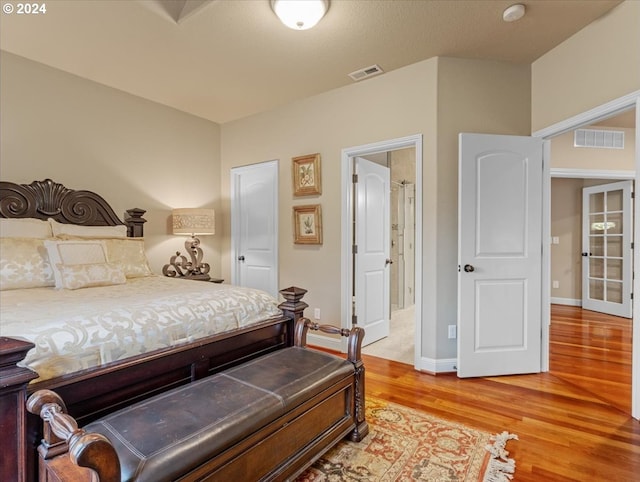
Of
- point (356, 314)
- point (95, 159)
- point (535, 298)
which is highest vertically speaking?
point (95, 159)

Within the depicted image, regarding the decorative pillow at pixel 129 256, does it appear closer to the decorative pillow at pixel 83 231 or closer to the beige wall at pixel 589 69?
the decorative pillow at pixel 83 231

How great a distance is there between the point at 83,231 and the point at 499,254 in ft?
11.7

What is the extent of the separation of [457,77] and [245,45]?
1.80m

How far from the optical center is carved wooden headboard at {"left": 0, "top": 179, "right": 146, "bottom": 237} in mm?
2801

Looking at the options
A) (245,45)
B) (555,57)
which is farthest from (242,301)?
(555,57)

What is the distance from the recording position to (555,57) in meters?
2.79

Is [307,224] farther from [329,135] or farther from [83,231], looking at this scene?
[83,231]

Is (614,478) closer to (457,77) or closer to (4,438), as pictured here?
(4,438)

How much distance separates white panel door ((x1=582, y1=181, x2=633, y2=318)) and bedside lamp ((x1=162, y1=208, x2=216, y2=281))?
5.72 metres

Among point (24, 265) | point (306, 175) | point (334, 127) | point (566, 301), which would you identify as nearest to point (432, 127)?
point (334, 127)

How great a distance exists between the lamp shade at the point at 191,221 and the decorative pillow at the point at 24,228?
1201 mm

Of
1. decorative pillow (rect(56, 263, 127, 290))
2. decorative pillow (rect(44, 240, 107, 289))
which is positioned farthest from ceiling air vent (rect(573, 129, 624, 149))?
decorative pillow (rect(44, 240, 107, 289))

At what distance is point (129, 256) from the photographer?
2953 mm

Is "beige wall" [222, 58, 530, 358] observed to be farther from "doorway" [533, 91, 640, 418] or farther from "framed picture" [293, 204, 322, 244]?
"doorway" [533, 91, 640, 418]
